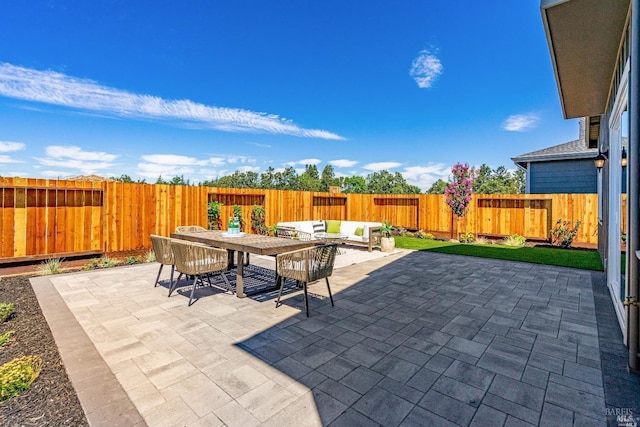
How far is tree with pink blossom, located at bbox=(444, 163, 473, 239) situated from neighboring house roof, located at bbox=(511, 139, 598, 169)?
341 cm

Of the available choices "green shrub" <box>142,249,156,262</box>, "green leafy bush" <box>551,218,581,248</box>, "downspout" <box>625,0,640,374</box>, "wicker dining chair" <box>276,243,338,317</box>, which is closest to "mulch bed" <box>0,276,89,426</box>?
"wicker dining chair" <box>276,243,338,317</box>

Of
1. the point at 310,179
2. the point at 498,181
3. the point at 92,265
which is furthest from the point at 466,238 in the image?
the point at 310,179

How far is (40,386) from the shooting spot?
215cm

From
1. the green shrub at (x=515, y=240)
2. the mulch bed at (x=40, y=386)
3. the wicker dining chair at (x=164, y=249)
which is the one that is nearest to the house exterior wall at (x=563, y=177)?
the green shrub at (x=515, y=240)

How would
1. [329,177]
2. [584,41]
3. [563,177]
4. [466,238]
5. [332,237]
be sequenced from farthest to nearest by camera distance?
[329,177]
[563,177]
[466,238]
[332,237]
[584,41]

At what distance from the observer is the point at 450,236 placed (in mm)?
11375

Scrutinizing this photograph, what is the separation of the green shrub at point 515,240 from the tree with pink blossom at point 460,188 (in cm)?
163

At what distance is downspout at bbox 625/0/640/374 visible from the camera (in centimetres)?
234

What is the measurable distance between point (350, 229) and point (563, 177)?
9.19 metres

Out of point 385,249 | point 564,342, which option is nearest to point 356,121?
point 385,249

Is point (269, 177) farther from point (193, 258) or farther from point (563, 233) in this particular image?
point (193, 258)

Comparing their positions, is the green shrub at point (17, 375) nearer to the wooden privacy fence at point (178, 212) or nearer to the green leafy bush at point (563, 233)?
the wooden privacy fence at point (178, 212)

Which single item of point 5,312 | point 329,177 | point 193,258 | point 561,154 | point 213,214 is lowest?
point 5,312

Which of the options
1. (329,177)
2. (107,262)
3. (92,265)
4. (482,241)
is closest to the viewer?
(92,265)
